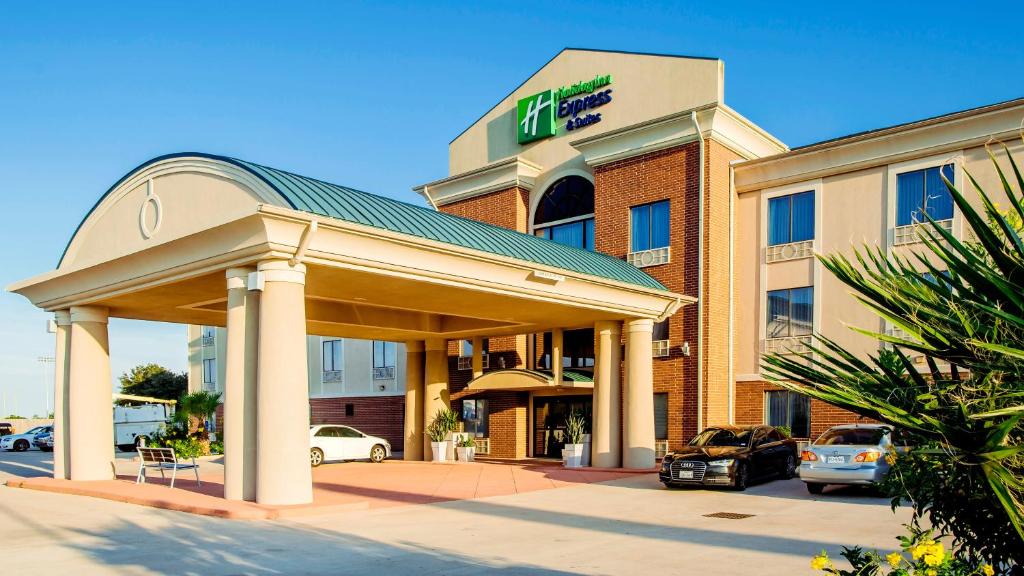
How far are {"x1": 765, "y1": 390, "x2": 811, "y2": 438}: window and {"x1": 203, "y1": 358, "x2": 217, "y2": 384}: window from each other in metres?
33.9

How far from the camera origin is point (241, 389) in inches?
647

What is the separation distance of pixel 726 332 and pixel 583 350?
5.38 metres

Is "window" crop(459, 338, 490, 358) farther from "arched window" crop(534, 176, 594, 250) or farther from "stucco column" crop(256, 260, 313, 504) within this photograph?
"stucco column" crop(256, 260, 313, 504)

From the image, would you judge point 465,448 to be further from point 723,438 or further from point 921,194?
point 921,194

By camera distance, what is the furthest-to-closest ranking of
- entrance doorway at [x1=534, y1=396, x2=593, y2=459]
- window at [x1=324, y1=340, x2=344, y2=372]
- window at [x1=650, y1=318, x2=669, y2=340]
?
window at [x1=324, y1=340, x2=344, y2=372] → entrance doorway at [x1=534, y1=396, x2=593, y2=459] → window at [x1=650, y1=318, x2=669, y2=340]

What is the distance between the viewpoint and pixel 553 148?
102 feet

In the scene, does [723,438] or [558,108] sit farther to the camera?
[558,108]

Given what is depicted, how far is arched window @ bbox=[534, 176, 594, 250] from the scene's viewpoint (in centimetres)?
3020

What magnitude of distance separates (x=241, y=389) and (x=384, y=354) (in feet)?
74.2

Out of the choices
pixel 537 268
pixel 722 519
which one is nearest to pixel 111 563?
pixel 722 519

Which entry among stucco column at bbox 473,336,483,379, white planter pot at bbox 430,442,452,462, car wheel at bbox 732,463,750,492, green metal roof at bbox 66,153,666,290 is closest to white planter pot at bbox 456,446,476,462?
white planter pot at bbox 430,442,452,462

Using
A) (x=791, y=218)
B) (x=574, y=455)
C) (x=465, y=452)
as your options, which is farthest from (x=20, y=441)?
(x=791, y=218)

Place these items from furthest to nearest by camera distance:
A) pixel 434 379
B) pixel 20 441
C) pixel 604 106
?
pixel 20 441 → pixel 434 379 → pixel 604 106

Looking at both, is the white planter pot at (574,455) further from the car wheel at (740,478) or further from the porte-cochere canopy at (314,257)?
the car wheel at (740,478)
